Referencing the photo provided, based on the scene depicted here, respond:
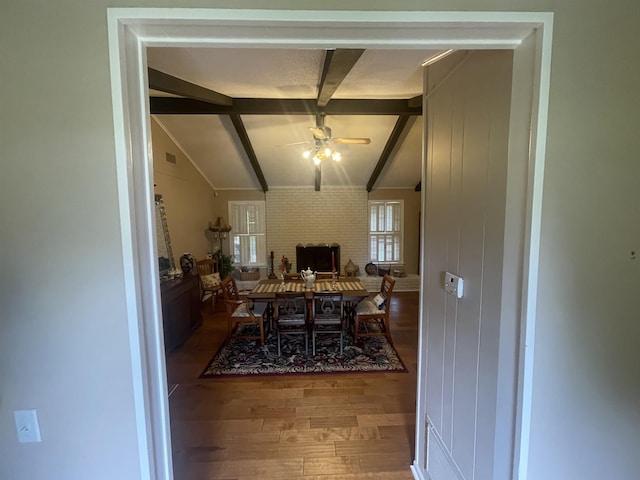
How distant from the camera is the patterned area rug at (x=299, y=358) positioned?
3.08 metres

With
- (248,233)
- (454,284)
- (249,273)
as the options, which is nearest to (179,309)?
(249,273)

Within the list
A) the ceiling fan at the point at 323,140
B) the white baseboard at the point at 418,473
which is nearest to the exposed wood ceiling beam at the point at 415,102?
the ceiling fan at the point at 323,140

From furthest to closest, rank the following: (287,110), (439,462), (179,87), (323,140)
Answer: (287,110), (323,140), (179,87), (439,462)

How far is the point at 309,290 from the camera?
3.63 meters

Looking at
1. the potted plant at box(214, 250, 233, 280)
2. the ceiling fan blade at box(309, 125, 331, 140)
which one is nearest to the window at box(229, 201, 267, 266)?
the potted plant at box(214, 250, 233, 280)

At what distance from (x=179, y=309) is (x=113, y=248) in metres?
3.13

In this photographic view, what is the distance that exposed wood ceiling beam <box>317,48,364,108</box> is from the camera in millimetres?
2082

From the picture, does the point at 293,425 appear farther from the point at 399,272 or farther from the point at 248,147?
the point at 399,272

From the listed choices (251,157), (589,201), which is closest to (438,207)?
(589,201)

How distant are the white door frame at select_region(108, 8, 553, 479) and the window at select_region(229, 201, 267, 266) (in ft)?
19.0

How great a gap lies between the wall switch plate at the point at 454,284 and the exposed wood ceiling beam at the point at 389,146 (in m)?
3.53

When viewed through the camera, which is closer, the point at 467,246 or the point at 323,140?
the point at 467,246

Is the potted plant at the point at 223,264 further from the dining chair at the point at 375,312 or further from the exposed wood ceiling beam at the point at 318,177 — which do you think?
the dining chair at the point at 375,312

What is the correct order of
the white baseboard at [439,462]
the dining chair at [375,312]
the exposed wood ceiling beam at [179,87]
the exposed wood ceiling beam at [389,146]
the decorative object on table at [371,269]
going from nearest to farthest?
the white baseboard at [439,462], the exposed wood ceiling beam at [179,87], the dining chair at [375,312], the exposed wood ceiling beam at [389,146], the decorative object on table at [371,269]
